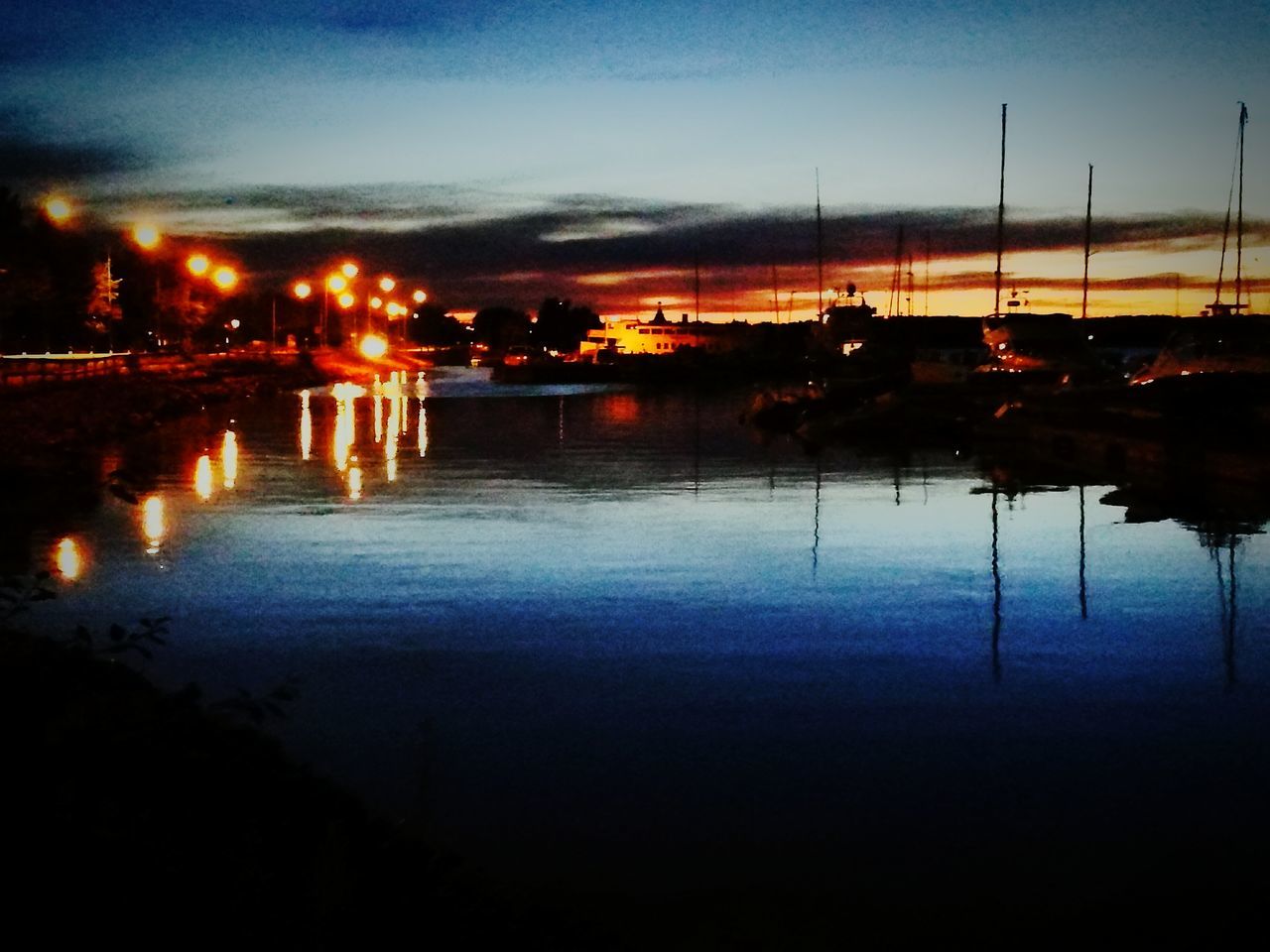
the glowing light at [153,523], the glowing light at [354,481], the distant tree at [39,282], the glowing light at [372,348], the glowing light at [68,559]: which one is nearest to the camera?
the glowing light at [68,559]

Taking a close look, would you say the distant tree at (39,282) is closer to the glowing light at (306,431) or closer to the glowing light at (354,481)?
the glowing light at (306,431)

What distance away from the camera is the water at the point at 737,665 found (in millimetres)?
8930

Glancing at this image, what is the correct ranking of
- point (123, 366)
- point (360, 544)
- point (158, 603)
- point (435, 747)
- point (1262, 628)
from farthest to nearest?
point (123, 366)
point (360, 544)
point (158, 603)
point (1262, 628)
point (435, 747)

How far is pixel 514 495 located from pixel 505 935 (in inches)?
858

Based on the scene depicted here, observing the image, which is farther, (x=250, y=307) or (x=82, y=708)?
(x=250, y=307)

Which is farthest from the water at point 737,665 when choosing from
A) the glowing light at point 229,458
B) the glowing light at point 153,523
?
the glowing light at point 229,458

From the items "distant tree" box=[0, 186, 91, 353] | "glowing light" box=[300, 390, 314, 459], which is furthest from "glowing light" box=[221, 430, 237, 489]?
"distant tree" box=[0, 186, 91, 353]

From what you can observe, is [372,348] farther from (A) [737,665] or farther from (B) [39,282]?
(A) [737,665]

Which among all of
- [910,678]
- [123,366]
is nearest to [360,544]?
[910,678]

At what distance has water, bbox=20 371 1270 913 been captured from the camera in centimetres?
893

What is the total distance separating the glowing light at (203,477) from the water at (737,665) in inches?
37.2

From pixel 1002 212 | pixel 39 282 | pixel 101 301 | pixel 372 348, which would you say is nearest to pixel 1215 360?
pixel 1002 212

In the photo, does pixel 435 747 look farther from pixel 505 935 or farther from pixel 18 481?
pixel 18 481

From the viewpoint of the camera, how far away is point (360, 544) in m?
21.2
